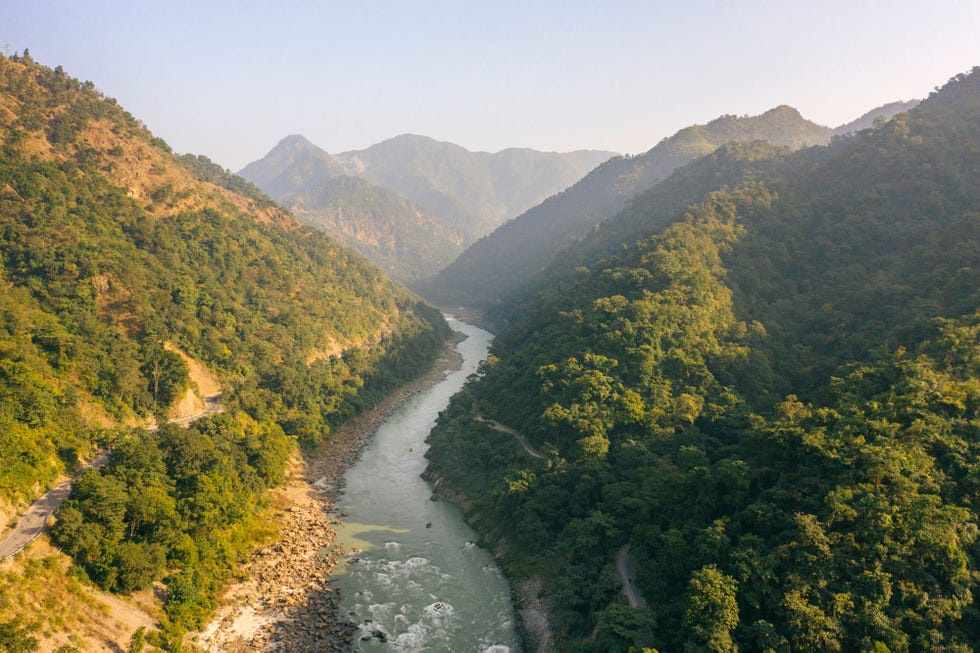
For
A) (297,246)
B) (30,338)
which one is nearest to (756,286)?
(30,338)

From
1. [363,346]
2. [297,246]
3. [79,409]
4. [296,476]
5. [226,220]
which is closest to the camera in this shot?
[79,409]

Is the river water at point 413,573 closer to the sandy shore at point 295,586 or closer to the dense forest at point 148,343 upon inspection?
the sandy shore at point 295,586

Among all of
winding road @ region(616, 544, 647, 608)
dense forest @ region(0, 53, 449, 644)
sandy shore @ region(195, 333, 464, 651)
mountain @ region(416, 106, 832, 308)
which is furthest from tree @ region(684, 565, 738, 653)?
mountain @ region(416, 106, 832, 308)

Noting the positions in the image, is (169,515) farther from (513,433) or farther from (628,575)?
(513,433)

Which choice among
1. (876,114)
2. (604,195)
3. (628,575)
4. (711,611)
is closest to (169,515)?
(628,575)

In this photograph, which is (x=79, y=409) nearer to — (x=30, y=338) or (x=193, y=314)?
(x=30, y=338)

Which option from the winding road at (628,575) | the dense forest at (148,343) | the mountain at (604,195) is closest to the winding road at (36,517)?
the dense forest at (148,343)
